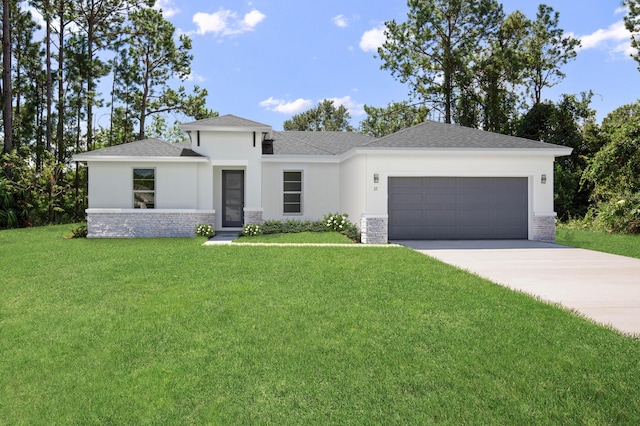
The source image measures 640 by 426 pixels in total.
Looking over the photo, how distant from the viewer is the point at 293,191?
18.2 meters

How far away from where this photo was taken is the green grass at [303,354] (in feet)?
12.4

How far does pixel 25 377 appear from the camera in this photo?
4.43 meters

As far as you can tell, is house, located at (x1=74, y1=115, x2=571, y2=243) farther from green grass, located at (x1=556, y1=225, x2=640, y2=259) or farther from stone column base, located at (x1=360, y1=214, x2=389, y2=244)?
green grass, located at (x1=556, y1=225, x2=640, y2=259)

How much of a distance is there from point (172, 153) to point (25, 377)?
1257 cm

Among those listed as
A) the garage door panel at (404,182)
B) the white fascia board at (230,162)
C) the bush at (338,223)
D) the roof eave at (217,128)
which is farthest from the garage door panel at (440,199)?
the white fascia board at (230,162)

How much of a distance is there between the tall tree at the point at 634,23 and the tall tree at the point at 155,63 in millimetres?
25188

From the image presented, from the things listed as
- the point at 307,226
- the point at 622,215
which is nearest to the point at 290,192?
the point at 307,226

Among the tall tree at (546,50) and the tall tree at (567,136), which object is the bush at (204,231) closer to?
the tall tree at (567,136)

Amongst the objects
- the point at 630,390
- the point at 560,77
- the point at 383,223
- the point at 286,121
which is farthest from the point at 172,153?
the point at 286,121

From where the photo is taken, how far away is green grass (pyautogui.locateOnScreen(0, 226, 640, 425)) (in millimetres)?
3783

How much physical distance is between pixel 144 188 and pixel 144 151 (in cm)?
128

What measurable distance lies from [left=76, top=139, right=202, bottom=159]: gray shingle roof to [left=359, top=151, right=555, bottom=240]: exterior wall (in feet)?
21.3

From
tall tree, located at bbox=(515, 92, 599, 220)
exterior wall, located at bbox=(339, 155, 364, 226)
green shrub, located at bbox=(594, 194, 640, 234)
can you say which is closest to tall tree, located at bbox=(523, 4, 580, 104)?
tall tree, located at bbox=(515, 92, 599, 220)

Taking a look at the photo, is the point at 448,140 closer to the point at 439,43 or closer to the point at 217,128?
the point at 217,128
